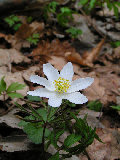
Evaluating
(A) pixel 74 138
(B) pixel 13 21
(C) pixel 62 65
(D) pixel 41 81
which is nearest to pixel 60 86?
(D) pixel 41 81

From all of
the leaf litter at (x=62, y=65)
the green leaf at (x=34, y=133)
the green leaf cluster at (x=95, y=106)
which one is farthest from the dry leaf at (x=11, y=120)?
the green leaf cluster at (x=95, y=106)

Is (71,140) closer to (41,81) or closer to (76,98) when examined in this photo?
(76,98)

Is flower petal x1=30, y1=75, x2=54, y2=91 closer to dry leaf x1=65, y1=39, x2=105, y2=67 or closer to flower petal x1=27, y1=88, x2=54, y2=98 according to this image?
flower petal x1=27, y1=88, x2=54, y2=98

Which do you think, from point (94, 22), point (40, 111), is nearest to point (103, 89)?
point (40, 111)

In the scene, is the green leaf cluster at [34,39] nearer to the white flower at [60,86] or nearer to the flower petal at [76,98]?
the white flower at [60,86]

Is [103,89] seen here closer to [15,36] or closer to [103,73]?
[103,73]
